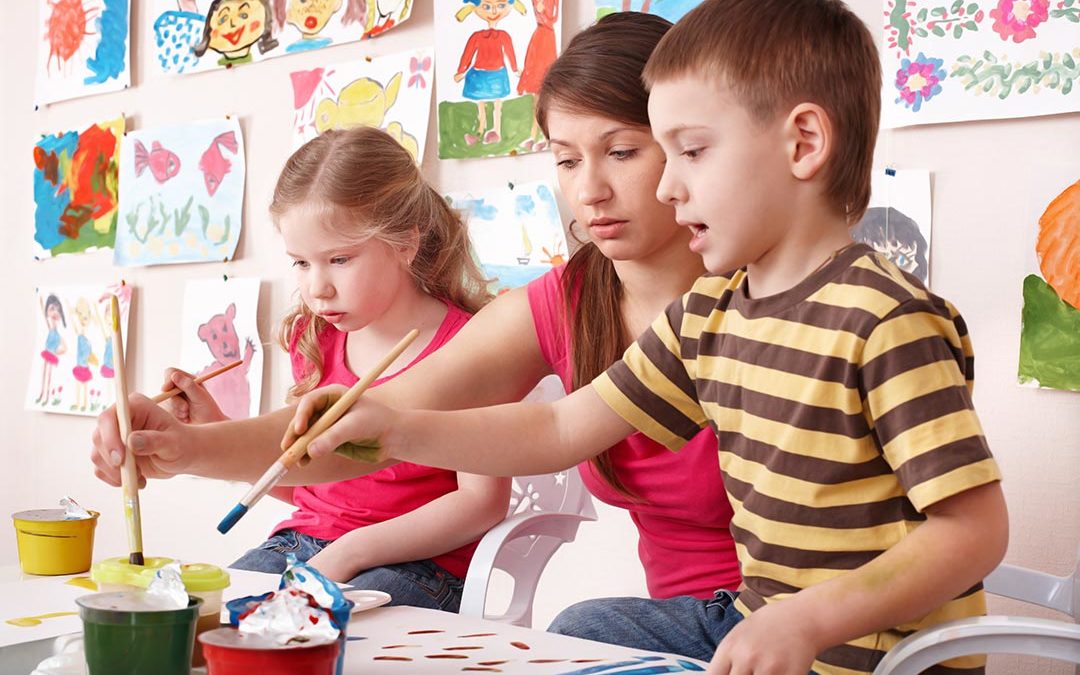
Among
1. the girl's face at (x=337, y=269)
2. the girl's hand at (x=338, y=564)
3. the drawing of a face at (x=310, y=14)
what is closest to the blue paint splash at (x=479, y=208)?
the girl's face at (x=337, y=269)

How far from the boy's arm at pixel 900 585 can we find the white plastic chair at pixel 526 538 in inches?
18.2

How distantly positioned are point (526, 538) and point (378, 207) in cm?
47

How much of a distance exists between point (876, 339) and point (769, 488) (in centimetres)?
15

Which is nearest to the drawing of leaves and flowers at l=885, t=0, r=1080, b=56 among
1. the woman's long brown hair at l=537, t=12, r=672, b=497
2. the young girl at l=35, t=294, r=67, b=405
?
the woman's long brown hair at l=537, t=12, r=672, b=497

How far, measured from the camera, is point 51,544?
100cm

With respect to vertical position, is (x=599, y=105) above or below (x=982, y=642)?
above

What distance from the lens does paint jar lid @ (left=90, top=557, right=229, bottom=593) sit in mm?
747

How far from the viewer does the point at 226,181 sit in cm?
225

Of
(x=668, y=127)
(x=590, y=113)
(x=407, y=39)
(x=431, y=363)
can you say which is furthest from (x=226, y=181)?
(x=668, y=127)

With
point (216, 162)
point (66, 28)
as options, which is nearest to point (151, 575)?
point (216, 162)

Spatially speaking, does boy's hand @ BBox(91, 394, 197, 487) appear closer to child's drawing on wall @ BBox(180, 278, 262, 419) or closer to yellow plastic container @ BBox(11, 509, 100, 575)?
yellow plastic container @ BBox(11, 509, 100, 575)

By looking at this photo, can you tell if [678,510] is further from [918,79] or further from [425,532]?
[918,79]

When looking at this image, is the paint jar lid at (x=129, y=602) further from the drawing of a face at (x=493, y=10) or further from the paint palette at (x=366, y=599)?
the drawing of a face at (x=493, y=10)

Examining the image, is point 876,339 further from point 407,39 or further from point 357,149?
point 407,39
